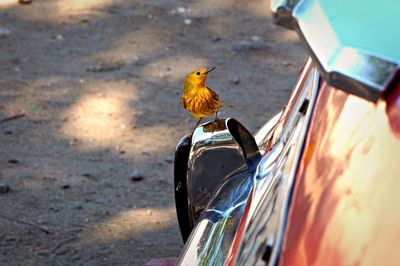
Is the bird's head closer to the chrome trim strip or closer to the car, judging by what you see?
the car

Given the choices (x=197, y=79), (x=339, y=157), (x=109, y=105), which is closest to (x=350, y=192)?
(x=339, y=157)

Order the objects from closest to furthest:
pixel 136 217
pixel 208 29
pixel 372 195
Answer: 1. pixel 372 195
2. pixel 136 217
3. pixel 208 29

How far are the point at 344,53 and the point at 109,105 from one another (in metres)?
3.79

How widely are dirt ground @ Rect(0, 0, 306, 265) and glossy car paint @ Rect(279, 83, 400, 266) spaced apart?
2350mm

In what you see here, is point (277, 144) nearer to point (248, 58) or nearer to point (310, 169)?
point (310, 169)

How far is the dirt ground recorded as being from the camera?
3.79m

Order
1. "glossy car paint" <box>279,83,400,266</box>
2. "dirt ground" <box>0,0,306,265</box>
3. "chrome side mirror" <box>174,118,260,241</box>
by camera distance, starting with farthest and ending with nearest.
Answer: "dirt ground" <box>0,0,306,265</box> → "chrome side mirror" <box>174,118,260,241</box> → "glossy car paint" <box>279,83,400,266</box>

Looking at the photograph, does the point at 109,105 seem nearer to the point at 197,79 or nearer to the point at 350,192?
the point at 197,79

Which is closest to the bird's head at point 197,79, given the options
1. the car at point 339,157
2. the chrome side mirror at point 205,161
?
the chrome side mirror at point 205,161

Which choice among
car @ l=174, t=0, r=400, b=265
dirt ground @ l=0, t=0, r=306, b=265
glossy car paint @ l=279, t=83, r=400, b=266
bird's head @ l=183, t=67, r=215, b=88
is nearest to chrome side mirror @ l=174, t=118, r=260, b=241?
bird's head @ l=183, t=67, r=215, b=88

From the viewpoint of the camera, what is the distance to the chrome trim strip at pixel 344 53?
1106 mm

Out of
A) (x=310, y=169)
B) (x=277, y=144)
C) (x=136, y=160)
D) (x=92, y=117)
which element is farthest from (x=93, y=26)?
(x=310, y=169)

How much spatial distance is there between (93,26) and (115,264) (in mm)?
2568

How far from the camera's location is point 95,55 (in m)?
5.47
